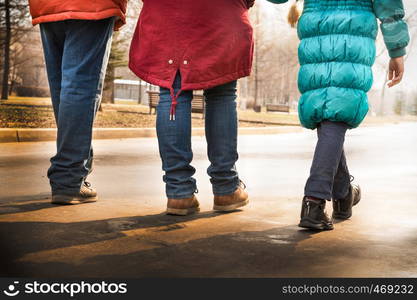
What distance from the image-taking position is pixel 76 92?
4.04 metres

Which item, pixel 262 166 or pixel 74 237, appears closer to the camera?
pixel 74 237

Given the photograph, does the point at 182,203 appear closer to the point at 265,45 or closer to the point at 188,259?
the point at 188,259

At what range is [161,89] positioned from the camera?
12.3 feet

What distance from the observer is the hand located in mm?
3436

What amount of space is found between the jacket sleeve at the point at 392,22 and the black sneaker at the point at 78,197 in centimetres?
202

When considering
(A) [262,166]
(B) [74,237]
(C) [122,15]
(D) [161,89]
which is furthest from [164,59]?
(A) [262,166]

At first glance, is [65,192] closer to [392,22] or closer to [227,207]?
[227,207]

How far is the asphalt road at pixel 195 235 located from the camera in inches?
104

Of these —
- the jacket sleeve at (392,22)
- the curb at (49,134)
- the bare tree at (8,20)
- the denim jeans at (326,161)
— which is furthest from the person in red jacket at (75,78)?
the bare tree at (8,20)

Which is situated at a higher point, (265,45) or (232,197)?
(265,45)

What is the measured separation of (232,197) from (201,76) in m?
0.75

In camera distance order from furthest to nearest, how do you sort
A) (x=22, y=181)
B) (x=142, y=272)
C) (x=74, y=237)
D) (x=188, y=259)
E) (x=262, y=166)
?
(x=262, y=166), (x=22, y=181), (x=74, y=237), (x=188, y=259), (x=142, y=272)

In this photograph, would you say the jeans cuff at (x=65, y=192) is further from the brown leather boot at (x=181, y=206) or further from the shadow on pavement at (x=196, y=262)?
the shadow on pavement at (x=196, y=262)

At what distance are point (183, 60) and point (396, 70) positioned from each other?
1132 millimetres
